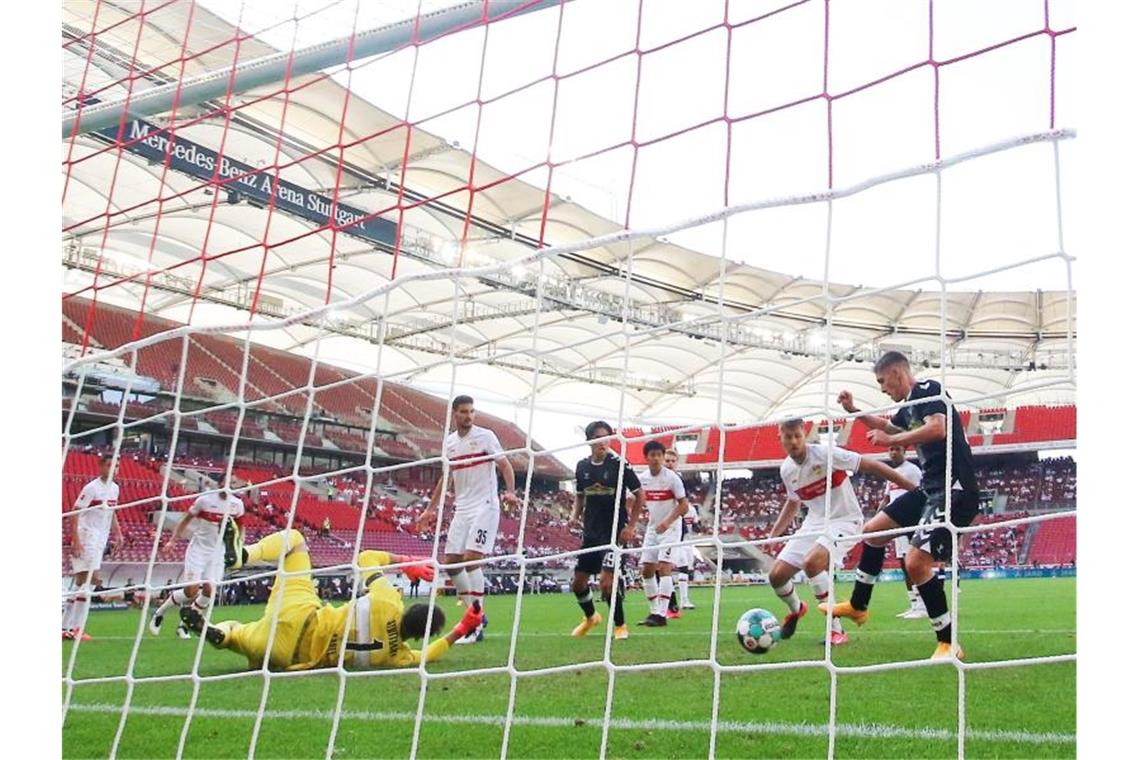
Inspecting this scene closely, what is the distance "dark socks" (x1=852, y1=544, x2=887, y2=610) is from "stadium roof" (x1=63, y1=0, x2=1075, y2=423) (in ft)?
25.0

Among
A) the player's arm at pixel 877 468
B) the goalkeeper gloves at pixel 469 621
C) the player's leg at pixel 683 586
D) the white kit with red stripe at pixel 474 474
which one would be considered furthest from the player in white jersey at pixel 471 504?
the player's leg at pixel 683 586

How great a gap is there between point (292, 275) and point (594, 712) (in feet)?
63.5

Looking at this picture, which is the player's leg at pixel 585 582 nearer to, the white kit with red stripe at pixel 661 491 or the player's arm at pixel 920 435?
the white kit with red stripe at pixel 661 491

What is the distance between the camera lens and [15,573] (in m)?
2.41

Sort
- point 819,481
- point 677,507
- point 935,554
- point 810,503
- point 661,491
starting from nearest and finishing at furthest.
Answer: point 935,554 < point 819,481 < point 810,503 < point 677,507 < point 661,491

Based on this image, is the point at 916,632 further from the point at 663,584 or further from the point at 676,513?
the point at 663,584

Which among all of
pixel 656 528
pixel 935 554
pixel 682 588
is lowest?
pixel 682 588

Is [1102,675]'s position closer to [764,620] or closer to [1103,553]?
[1103,553]

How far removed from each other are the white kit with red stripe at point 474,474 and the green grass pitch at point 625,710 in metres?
1.04

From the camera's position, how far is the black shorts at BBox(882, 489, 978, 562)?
4.31m

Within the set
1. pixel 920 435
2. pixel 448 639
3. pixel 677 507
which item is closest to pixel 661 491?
pixel 677 507

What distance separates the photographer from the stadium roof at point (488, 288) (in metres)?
16.2

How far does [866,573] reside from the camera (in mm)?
5129

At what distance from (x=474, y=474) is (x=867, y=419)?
2.89 m
